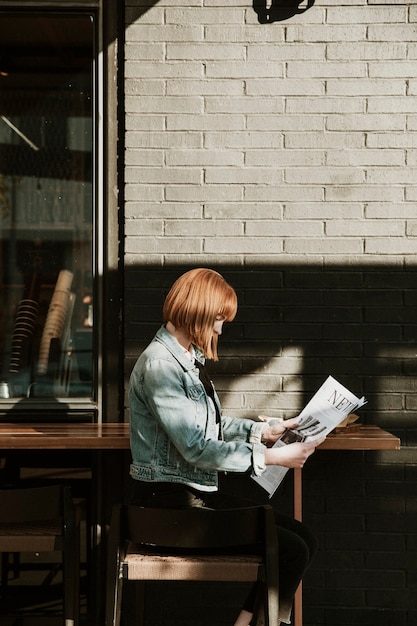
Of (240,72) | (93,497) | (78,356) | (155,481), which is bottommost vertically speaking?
(93,497)

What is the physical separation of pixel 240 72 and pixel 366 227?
3.14ft

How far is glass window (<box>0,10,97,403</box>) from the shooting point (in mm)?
4609

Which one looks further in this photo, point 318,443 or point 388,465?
point 388,465

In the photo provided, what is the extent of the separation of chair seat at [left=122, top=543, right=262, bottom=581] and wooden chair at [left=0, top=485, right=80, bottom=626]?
0.88ft

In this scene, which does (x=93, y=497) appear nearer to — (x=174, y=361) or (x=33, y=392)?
(x=33, y=392)

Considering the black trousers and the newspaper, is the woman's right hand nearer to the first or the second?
the newspaper

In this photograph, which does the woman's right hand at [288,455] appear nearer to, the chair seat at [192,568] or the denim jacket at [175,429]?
the denim jacket at [175,429]

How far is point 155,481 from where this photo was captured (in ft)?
11.3

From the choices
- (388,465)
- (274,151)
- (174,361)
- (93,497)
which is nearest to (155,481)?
(174,361)

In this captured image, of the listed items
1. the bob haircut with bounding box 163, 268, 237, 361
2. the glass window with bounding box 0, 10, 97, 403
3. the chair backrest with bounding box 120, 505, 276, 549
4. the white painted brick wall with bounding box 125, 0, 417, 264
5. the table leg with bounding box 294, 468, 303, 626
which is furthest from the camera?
the glass window with bounding box 0, 10, 97, 403

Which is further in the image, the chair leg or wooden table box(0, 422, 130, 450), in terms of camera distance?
wooden table box(0, 422, 130, 450)

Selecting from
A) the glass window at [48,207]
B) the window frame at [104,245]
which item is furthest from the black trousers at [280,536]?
the glass window at [48,207]

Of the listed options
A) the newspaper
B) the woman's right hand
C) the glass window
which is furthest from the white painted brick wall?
the woman's right hand

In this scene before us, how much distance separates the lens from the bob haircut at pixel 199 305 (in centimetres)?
353
